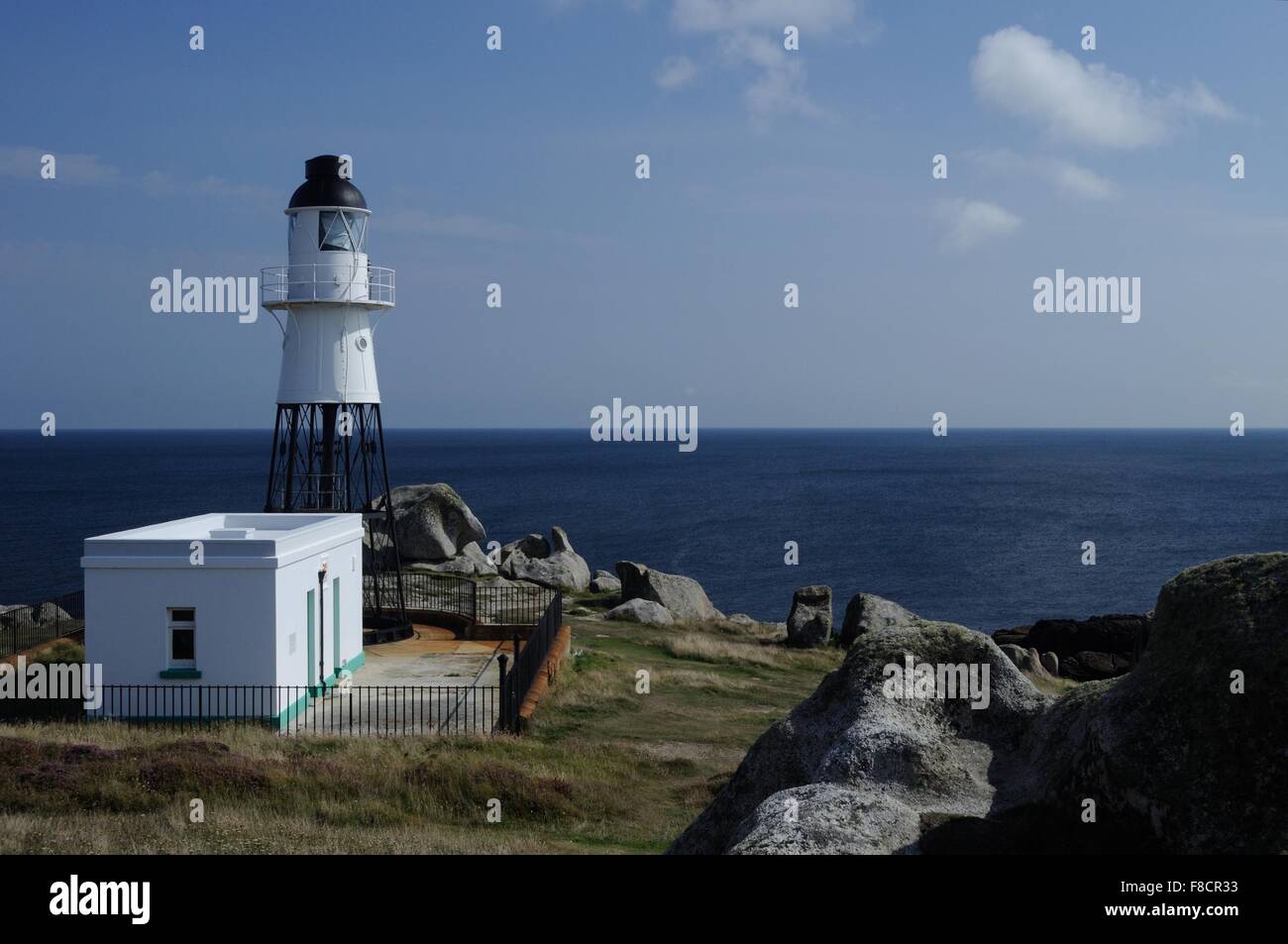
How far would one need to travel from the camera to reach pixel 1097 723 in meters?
7.71

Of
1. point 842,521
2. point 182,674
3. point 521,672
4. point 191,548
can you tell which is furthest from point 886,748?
point 842,521

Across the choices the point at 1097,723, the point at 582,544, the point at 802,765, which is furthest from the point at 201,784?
the point at 582,544

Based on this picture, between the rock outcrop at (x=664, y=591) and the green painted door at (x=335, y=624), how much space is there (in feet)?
56.5

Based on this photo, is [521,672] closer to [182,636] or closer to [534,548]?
[182,636]

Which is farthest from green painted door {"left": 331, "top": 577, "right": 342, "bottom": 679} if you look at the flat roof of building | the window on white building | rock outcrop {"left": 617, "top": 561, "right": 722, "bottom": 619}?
rock outcrop {"left": 617, "top": 561, "right": 722, "bottom": 619}

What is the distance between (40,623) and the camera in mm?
32844

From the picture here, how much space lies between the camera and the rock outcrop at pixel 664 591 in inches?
1645

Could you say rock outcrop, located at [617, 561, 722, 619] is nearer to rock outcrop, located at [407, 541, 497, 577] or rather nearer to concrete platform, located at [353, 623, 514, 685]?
rock outcrop, located at [407, 541, 497, 577]

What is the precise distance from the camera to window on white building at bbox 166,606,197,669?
21297 millimetres

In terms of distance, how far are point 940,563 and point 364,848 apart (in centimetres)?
6391

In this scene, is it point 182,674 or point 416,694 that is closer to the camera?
point 182,674

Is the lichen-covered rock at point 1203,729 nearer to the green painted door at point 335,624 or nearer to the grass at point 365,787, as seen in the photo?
the grass at point 365,787

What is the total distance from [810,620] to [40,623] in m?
23.3

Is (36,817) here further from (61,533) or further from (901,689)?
(61,533)
